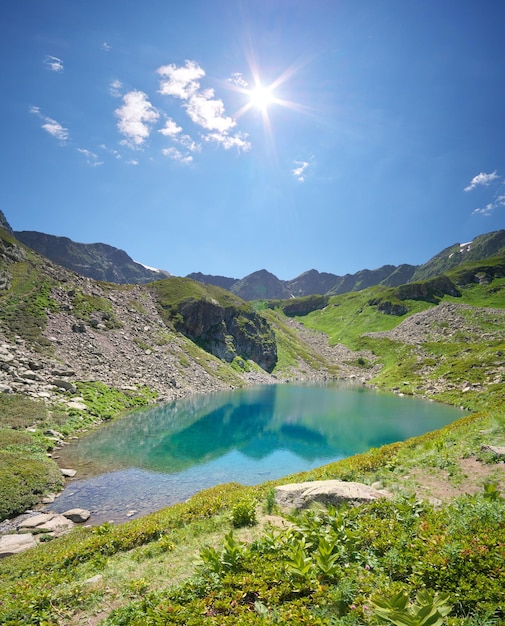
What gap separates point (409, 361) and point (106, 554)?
137m

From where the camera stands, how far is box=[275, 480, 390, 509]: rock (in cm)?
1214

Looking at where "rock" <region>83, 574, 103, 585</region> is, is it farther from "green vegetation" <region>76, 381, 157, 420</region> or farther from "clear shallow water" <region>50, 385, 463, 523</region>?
"green vegetation" <region>76, 381, 157, 420</region>

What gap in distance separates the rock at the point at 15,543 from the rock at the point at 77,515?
3.29m

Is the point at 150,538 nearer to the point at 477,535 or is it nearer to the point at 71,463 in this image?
the point at 477,535

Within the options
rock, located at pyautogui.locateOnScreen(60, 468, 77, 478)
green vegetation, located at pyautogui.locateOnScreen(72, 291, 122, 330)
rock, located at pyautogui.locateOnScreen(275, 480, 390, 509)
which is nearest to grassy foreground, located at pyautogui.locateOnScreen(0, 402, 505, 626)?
rock, located at pyautogui.locateOnScreen(275, 480, 390, 509)

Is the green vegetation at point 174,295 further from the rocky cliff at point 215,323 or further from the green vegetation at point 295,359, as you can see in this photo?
the green vegetation at point 295,359

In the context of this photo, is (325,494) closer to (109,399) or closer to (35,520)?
(35,520)

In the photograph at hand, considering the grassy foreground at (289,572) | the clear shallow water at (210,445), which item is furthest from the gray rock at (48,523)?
the grassy foreground at (289,572)

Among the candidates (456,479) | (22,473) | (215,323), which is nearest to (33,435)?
(22,473)

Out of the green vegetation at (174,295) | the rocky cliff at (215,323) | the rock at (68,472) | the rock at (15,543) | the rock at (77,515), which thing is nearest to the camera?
the rock at (15,543)

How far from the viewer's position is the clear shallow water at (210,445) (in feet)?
82.4

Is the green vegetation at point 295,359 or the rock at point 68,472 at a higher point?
the green vegetation at point 295,359

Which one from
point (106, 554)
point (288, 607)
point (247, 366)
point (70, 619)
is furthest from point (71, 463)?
point (247, 366)

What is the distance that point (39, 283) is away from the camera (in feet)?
243
